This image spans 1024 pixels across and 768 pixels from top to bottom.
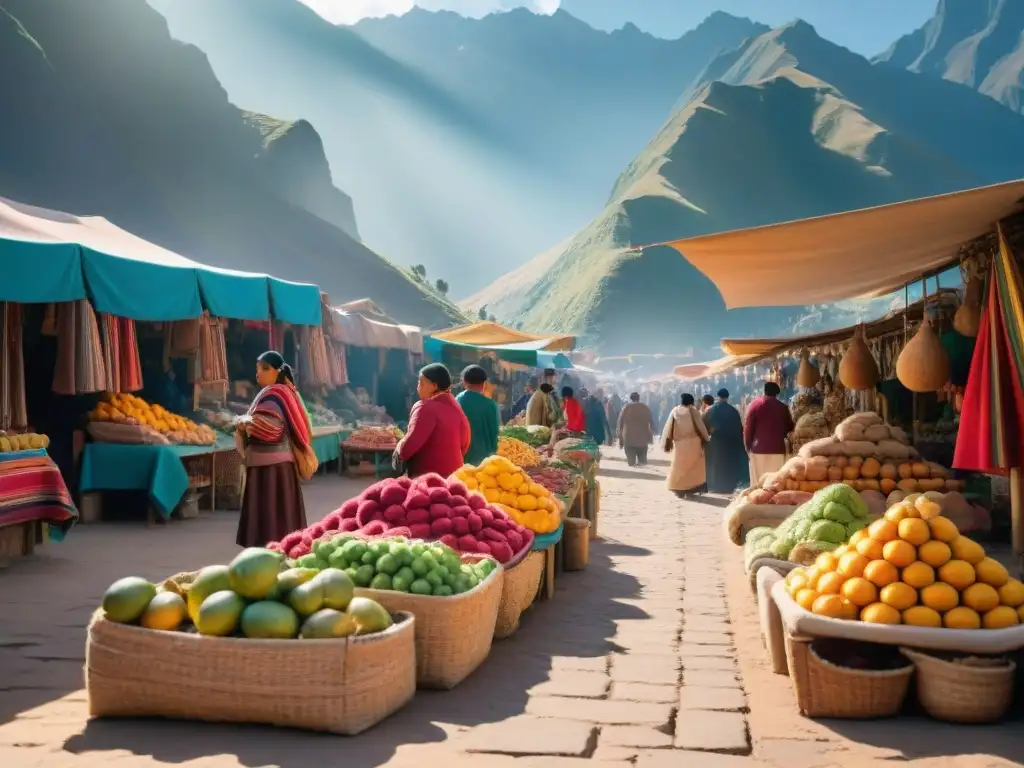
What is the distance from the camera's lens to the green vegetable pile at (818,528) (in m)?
5.07

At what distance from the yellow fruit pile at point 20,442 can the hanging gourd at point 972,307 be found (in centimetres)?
669

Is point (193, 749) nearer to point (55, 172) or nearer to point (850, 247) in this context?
point (850, 247)

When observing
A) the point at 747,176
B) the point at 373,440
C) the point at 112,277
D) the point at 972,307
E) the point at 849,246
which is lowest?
the point at 373,440

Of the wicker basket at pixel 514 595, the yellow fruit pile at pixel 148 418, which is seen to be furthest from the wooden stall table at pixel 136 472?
the wicker basket at pixel 514 595

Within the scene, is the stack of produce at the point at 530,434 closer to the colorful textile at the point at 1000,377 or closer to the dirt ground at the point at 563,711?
the dirt ground at the point at 563,711

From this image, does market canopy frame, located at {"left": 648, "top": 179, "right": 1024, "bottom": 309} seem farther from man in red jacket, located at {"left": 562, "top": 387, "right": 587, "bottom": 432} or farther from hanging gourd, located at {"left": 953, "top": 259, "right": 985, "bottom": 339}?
man in red jacket, located at {"left": 562, "top": 387, "right": 587, "bottom": 432}

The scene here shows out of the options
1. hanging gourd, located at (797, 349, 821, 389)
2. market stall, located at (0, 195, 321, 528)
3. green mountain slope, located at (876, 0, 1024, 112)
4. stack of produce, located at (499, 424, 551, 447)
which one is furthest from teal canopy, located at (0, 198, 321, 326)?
green mountain slope, located at (876, 0, 1024, 112)

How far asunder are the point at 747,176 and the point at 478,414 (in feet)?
404

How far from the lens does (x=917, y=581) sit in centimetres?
379

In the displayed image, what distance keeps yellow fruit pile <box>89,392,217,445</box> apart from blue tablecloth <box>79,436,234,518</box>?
0.28 metres

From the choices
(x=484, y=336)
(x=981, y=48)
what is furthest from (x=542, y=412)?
(x=981, y=48)

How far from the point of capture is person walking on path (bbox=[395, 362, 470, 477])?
5.94 m

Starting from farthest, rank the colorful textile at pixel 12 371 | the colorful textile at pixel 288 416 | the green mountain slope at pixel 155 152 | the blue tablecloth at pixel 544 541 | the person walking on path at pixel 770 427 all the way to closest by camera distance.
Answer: the green mountain slope at pixel 155 152, the person walking on path at pixel 770 427, the colorful textile at pixel 12 371, the colorful textile at pixel 288 416, the blue tablecloth at pixel 544 541

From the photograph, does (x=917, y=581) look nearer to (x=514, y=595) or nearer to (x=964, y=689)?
(x=964, y=689)
